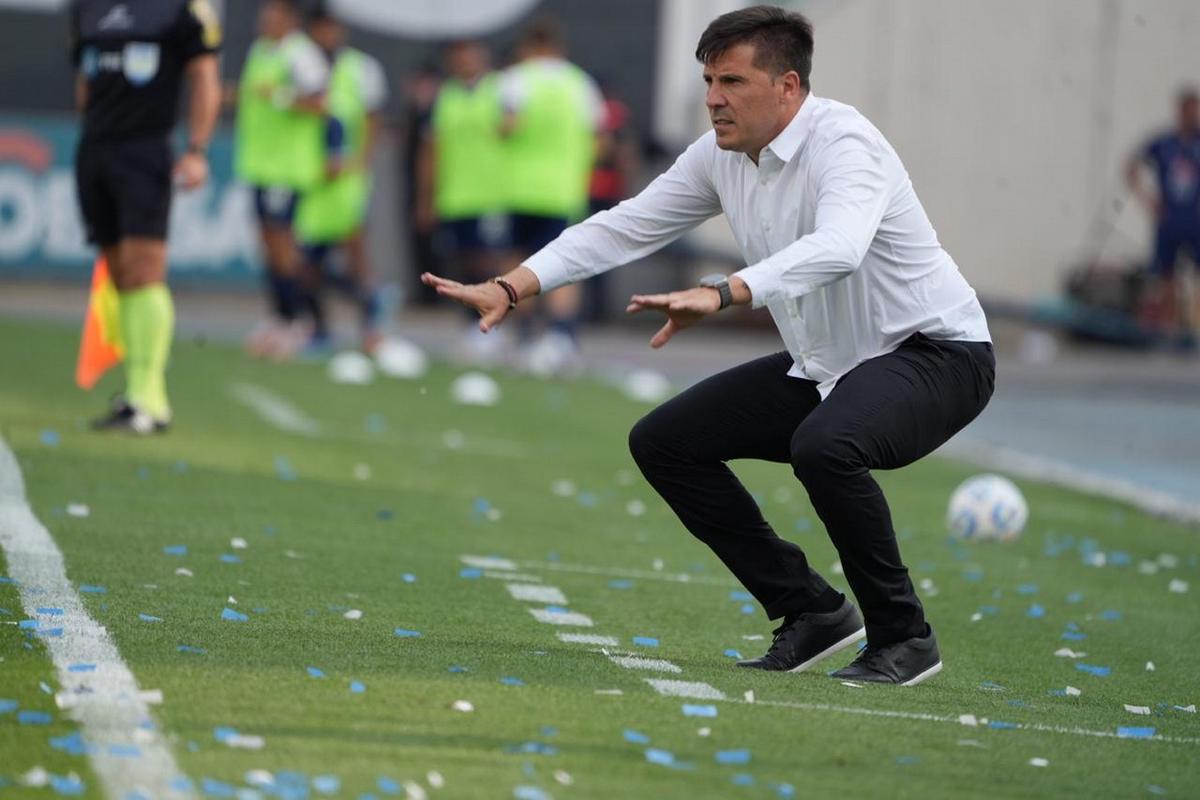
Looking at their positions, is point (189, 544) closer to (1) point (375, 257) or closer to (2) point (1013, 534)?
(2) point (1013, 534)

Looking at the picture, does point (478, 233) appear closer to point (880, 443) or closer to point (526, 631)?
point (526, 631)

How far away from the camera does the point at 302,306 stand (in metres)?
16.5

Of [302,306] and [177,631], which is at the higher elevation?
[177,631]

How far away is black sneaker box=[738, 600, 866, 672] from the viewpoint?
5559 mm

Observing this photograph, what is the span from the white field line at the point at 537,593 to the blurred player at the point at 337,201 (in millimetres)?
9837

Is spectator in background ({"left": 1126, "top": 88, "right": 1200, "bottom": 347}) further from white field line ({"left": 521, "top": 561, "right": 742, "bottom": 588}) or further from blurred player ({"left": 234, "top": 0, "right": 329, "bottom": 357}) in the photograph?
white field line ({"left": 521, "top": 561, "right": 742, "bottom": 588})

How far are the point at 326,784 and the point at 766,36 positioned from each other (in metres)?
2.38

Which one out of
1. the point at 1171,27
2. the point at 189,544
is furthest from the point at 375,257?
the point at 189,544

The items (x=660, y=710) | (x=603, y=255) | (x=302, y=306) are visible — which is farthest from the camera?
(x=302, y=306)

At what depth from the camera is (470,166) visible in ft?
59.4

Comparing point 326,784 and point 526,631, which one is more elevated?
point 326,784

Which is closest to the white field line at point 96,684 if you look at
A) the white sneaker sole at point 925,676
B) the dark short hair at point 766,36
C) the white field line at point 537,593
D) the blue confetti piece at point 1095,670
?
the white field line at point 537,593

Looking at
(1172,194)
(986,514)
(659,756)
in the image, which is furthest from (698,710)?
(1172,194)

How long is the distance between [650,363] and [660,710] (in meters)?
13.8
